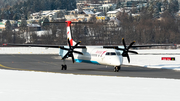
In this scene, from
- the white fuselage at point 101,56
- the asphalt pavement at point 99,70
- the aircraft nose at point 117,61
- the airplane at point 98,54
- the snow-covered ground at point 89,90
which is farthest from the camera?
the airplane at point 98,54

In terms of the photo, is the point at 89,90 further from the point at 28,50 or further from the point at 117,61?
the point at 28,50

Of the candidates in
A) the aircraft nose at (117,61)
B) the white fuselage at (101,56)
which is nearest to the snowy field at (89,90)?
the aircraft nose at (117,61)

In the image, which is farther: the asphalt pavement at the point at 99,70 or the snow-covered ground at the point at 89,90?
the asphalt pavement at the point at 99,70

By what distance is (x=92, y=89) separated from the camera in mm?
21422

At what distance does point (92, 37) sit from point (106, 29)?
29.4 feet

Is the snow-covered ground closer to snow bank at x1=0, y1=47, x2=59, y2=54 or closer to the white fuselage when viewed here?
the white fuselage

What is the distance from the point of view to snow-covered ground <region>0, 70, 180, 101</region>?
60.1 feet

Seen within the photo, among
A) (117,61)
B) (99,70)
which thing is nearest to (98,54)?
(99,70)

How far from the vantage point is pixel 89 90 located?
68.9ft

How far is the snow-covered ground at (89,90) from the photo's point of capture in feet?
60.1

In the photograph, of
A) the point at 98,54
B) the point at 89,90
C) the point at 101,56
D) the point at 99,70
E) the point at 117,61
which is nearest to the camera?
the point at 89,90

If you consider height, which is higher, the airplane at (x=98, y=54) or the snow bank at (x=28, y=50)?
the airplane at (x=98, y=54)

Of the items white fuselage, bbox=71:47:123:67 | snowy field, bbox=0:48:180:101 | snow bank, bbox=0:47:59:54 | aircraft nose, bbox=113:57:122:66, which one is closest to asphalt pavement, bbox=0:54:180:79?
aircraft nose, bbox=113:57:122:66

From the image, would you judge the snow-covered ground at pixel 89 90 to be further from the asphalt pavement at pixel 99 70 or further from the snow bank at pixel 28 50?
the snow bank at pixel 28 50
